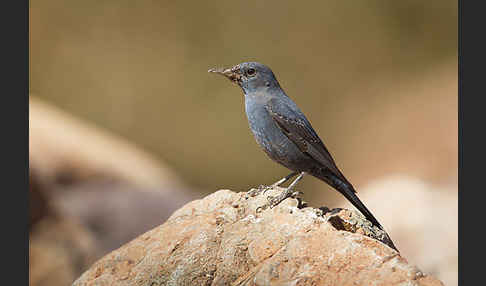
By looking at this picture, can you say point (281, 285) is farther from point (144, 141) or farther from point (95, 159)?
point (144, 141)

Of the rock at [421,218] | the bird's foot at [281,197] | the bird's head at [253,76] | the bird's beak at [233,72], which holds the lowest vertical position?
the rock at [421,218]

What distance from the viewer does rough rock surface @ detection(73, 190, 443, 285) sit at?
4.21 meters

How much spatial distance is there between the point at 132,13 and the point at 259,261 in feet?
25.9

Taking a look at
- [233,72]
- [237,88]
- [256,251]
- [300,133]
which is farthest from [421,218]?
[256,251]

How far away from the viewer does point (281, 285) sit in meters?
4.20

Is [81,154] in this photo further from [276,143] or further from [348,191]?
[348,191]

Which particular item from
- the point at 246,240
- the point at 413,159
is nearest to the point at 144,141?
the point at 413,159

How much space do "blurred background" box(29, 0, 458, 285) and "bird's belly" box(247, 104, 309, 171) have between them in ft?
16.2

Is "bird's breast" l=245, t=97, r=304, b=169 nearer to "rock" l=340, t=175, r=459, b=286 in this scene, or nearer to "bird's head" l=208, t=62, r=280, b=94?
"bird's head" l=208, t=62, r=280, b=94

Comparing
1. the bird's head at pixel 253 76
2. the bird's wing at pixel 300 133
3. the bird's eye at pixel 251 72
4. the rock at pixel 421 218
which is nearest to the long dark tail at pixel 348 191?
the bird's wing at pixel 300 133

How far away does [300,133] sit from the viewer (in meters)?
5.86

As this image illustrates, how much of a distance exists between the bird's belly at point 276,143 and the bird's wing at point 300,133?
5cm

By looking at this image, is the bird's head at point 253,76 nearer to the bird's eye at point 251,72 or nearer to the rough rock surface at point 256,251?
the bird's eye at point 251,72

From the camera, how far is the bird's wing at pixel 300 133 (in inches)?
229
